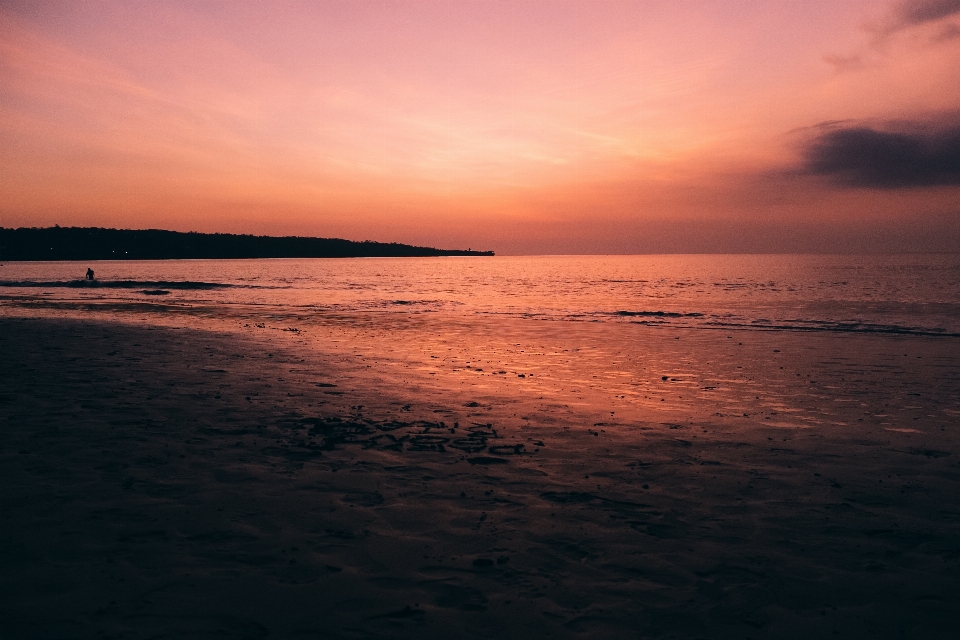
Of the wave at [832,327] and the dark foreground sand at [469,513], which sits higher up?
→ the wave at [832,327]

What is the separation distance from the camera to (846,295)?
186ft

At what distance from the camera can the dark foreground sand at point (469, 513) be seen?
4863 millimetres

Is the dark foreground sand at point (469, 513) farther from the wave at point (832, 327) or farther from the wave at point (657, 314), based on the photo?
the wave at point (657, 314)

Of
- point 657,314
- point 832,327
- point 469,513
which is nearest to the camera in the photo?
point 469,513

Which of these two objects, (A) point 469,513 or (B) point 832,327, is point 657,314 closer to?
(B) point 832,327

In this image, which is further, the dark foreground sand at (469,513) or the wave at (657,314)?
the wave at (657,314)

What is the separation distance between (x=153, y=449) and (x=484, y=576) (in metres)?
6.05

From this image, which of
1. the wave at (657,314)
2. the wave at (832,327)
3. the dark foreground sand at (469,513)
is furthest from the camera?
the wave at (657,314)

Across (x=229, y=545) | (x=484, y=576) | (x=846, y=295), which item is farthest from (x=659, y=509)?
(x=846, y=295)

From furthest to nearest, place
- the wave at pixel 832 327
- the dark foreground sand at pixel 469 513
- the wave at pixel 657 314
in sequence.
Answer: the wave at pixel 657 314 → the wave at pixel 832 327 → the dark foreground sand at pixel 469 513

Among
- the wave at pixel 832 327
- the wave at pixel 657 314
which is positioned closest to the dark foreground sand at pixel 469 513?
the wave at pixel 832 327

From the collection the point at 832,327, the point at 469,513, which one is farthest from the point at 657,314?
the point at 469,513

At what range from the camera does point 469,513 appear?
685cm

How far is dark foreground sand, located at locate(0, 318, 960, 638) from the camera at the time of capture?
4.86 meters
